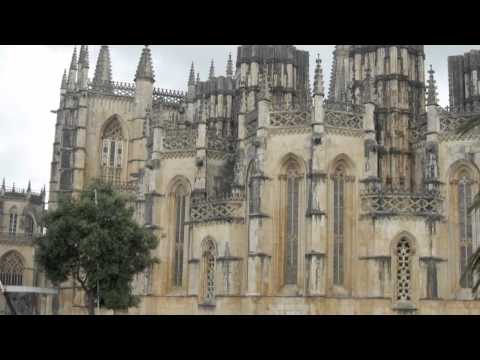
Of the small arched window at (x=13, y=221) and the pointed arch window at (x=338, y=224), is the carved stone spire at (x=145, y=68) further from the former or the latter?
the pointed arch window at (x=338, y=224)

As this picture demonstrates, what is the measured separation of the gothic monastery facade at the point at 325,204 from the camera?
3175 cm

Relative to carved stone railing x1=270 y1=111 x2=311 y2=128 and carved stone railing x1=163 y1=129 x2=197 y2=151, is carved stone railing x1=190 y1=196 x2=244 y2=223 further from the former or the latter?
carved stone railing x1=163 y1=129 x2=197 y2=151

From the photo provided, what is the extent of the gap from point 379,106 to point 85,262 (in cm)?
1958

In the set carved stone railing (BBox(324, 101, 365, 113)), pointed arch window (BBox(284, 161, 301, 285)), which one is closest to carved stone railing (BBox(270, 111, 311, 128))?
carved stone railing (BBox(324, 101, 365, 113))

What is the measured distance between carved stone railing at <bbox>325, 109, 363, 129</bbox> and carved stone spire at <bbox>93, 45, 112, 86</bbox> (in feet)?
87.0

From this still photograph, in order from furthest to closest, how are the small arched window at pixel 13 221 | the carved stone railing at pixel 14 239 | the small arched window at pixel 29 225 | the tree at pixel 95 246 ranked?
the small arched window at pixel 29 225
the small arched window at pixel 13 221
the carved stone railing at pixel 14 239
the tree at pixel 95 246

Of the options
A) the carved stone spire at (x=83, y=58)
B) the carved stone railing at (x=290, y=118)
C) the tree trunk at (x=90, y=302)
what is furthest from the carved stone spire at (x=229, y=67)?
the tree trunk at (x=90, y=302)

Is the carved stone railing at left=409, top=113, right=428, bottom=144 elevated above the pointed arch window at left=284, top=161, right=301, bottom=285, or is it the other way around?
the carved stone railing at left=409, top=113, right=428, bottom=144

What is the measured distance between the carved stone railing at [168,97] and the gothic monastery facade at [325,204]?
43.0 ft

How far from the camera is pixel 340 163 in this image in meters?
34.0

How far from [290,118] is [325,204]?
4898 mm

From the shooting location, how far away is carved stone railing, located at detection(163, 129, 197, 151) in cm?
4047
